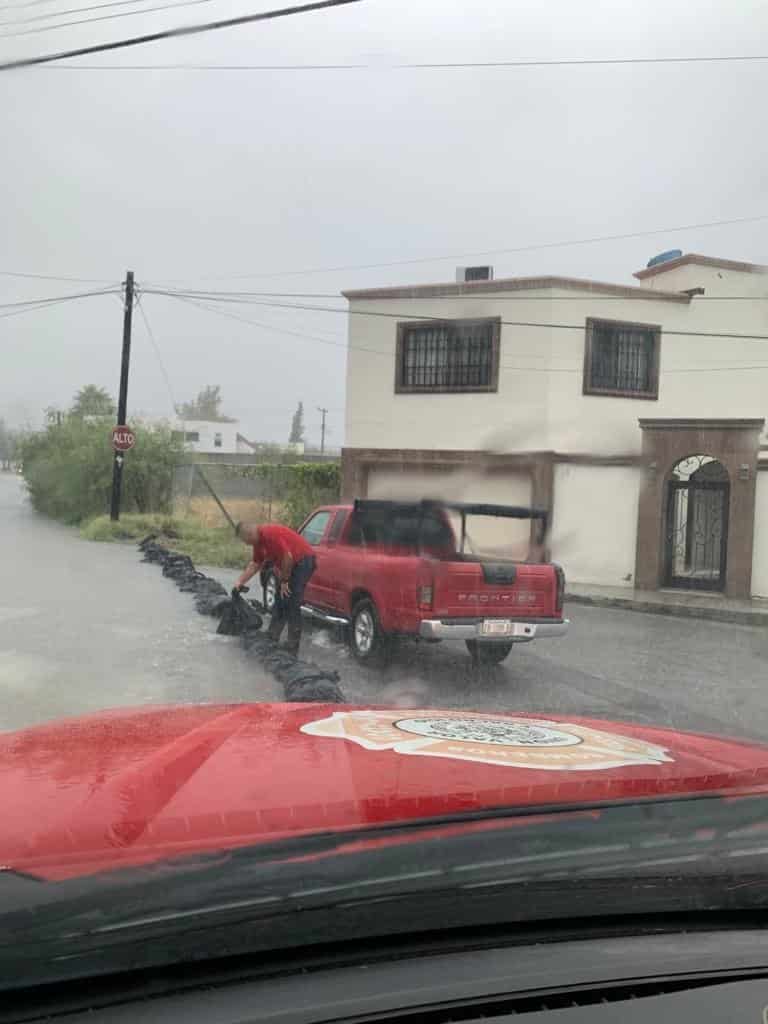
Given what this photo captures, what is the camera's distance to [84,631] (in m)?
10.2

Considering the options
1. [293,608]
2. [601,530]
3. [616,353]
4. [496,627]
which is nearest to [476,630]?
[496,627]

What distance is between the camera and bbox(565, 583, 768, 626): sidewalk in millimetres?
13195

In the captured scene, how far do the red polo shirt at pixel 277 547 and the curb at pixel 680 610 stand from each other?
5.54 metres

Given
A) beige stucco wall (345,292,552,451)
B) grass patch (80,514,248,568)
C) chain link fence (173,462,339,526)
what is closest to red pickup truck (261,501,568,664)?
beige stucco wall (345,292,552,451)

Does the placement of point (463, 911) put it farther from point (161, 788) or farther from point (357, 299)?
point (357, 299)

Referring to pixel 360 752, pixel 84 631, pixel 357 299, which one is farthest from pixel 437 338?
pixel 360 752

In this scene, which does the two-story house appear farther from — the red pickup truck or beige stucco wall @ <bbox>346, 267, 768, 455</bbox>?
the red pickup truck

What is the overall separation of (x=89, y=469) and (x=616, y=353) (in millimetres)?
13394

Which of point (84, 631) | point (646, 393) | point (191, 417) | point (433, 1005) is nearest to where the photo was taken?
point (433, 1005)

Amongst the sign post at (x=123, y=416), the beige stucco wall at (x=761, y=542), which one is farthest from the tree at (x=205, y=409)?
the beige stucco wall at (x=761, y=542)

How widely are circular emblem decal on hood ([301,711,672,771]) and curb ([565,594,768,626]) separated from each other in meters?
10.5

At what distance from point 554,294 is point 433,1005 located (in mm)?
11035

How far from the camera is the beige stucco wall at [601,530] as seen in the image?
13.9 meters

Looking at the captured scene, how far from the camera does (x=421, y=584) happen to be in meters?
8.10
